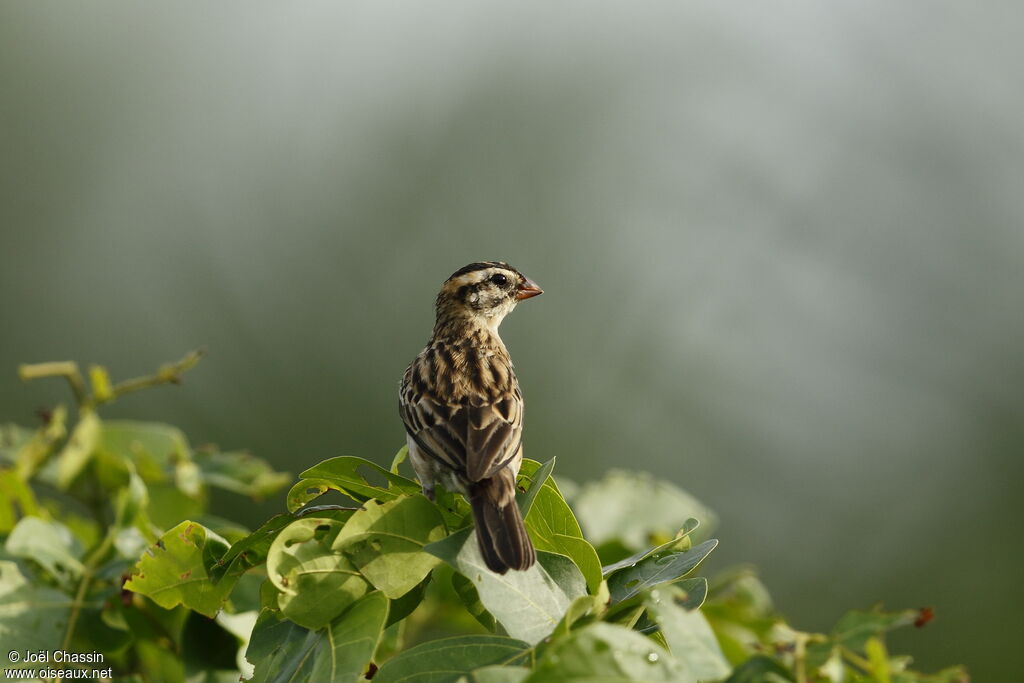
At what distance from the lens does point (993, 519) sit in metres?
15.4

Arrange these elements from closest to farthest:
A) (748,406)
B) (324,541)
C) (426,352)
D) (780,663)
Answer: (780,663) < (324,541) < (426,352) < (748,406)

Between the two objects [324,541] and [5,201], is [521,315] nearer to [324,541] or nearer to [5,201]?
[5,201]

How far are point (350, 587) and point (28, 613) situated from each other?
1.07 metres

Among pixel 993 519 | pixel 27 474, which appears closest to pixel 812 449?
pixel 993 519

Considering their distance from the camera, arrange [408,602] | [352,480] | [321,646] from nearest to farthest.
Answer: [321,646]
[408,602]
[352,480]

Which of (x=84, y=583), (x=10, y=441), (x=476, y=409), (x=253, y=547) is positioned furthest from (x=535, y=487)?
(x=10, y=441)

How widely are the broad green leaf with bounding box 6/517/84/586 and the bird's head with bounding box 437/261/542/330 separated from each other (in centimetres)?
273

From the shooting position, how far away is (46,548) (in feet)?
8.55

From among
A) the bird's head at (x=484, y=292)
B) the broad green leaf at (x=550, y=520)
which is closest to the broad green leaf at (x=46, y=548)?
the broad green leaf at (x=550, y=520)

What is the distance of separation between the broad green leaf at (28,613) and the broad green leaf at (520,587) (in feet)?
4.04

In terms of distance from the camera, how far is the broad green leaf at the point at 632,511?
3396mm

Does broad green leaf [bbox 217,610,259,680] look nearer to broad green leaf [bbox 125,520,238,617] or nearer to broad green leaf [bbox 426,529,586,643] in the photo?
broad green leaf [bbox 125,520,238,617]

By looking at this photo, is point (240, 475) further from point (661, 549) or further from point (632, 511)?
point (661, 549)

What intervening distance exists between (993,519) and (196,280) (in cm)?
1287
